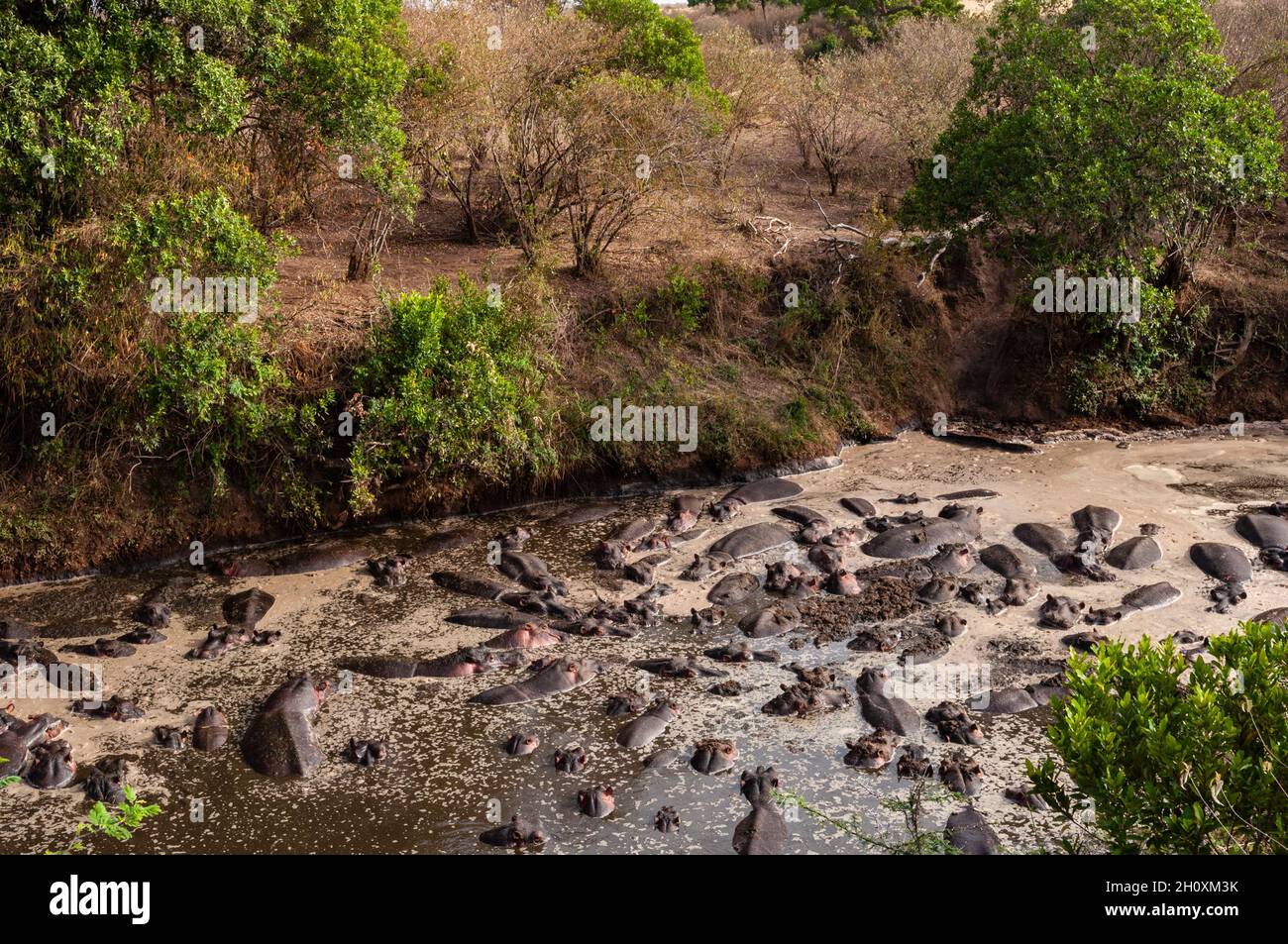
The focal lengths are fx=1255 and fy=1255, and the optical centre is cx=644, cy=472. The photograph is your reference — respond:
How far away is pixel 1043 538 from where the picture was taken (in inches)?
561

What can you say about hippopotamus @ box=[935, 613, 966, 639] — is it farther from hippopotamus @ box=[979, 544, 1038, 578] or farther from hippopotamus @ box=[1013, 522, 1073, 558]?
hippopotamus @ box=[1013, 522, 1073, 558]

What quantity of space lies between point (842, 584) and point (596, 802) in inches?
186

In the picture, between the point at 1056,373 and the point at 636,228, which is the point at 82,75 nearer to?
the point at 636,228

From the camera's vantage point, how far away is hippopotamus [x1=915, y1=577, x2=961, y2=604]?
13.0 metres

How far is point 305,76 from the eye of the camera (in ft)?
49.5

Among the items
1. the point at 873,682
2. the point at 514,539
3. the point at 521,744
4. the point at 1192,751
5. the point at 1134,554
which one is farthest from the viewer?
the point at 514,539

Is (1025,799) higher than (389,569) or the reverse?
the reverse

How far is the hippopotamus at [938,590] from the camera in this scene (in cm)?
1296

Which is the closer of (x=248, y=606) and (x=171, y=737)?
(x=171, y=737)

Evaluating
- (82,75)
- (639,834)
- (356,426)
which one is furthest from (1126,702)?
(82,75)

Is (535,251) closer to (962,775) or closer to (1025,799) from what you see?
(962,775)

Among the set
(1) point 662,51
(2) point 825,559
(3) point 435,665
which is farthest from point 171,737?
(1) point 662,51

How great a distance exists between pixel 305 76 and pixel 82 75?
268cm

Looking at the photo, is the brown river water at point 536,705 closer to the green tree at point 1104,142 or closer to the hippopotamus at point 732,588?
the hippopotamus at point 732,588
